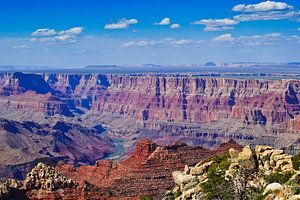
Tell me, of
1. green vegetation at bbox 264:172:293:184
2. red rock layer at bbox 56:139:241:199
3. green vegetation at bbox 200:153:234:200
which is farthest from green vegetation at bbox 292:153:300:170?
red rock layer at bbox 56:139:241:199

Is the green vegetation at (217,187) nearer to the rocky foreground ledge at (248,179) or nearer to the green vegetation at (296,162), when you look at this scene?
the rocky foreground ledge at (248,179)

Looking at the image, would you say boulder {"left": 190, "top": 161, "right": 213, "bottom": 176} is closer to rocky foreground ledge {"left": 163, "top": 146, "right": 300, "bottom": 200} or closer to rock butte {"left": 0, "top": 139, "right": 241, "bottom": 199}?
rocky foreground ledge {"left": 163, "top": 146, "right": 300, "bottom": 200}

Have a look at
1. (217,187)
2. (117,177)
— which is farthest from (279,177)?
(117,177)

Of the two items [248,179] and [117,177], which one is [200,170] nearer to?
[248,179]

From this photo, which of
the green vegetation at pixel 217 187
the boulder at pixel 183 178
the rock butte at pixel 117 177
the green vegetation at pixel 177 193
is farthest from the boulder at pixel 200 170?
the rock butte at pixel 117 177

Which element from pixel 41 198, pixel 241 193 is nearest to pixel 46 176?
Answer: pixel 41 198

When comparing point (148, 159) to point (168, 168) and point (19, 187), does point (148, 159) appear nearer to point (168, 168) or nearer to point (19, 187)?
point (168, 168)

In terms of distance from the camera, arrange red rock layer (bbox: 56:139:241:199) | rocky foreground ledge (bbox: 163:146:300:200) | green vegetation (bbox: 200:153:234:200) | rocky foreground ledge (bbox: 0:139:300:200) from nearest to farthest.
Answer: rocky foreground ledge (bbox: 163:146:300:200), green vegetation (bbox: 200:153:234:200), rocky foreground ledge (bbox: 0:139:300:200), red rock layer (bbox: 56:139:241:199)
